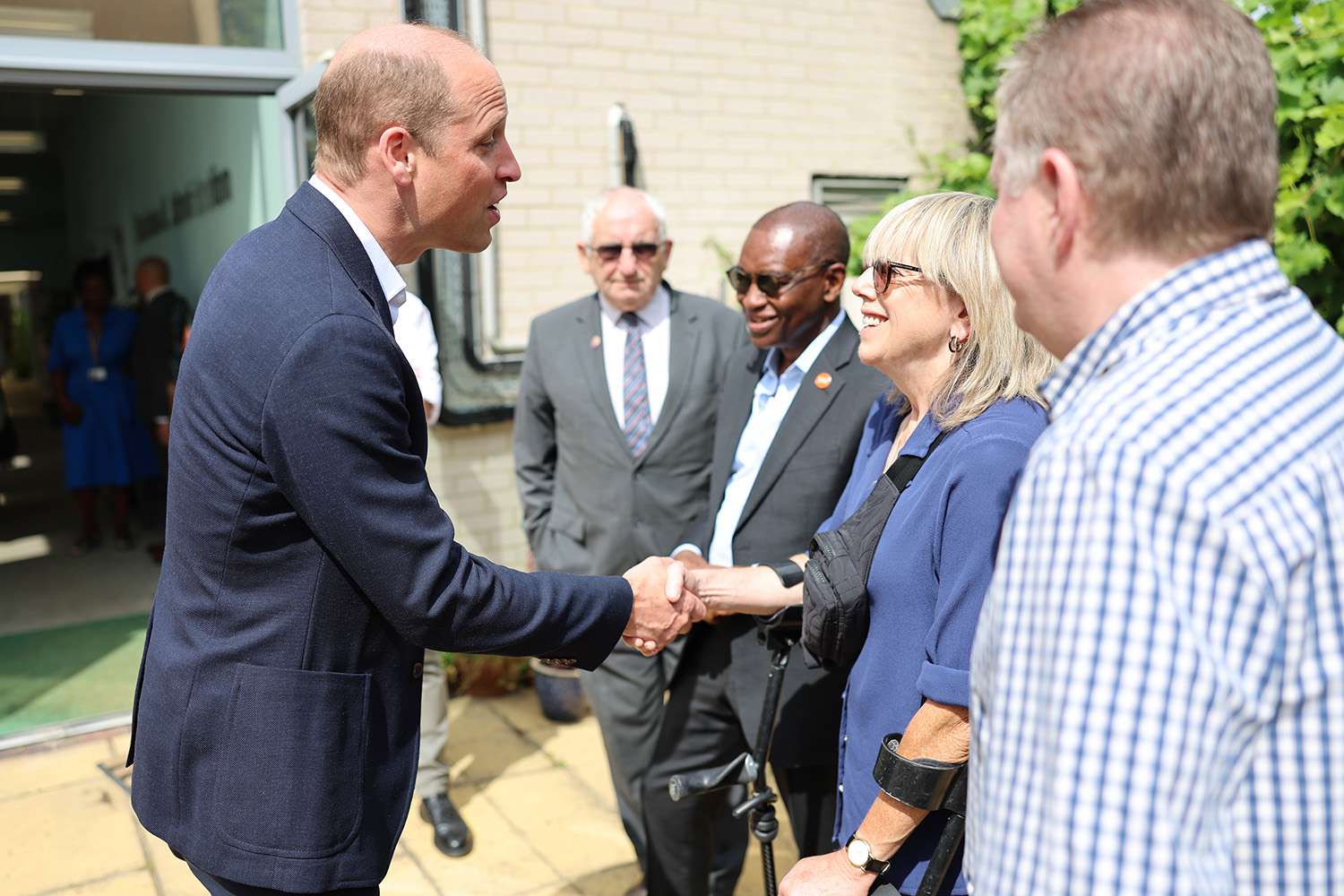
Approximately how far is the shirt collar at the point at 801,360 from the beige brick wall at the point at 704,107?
2648mm

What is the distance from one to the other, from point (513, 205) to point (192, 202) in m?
3.52

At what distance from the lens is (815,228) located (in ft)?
9.59

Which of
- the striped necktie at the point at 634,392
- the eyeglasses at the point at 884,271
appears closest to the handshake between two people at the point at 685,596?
the eyeglasses at the point at 884,271

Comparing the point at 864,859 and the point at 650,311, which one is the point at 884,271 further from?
the point at 650,311

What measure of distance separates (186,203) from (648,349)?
18.2ft

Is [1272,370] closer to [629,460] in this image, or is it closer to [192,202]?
[629,460]

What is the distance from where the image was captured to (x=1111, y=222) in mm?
1000

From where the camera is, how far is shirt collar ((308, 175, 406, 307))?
178 cm

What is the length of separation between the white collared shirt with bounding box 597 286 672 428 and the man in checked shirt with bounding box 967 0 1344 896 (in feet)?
8.74

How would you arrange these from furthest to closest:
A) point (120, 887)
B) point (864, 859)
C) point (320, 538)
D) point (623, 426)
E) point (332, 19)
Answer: point (332, 19)
point (623, 426)
point (120, 887)
point (864, 859)
point (320, 538)

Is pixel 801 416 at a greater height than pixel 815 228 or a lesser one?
lesser

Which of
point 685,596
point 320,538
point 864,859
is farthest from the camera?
point 685,596

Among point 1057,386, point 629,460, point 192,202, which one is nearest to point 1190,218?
point 1057,386

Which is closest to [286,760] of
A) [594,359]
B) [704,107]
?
[594,359]
